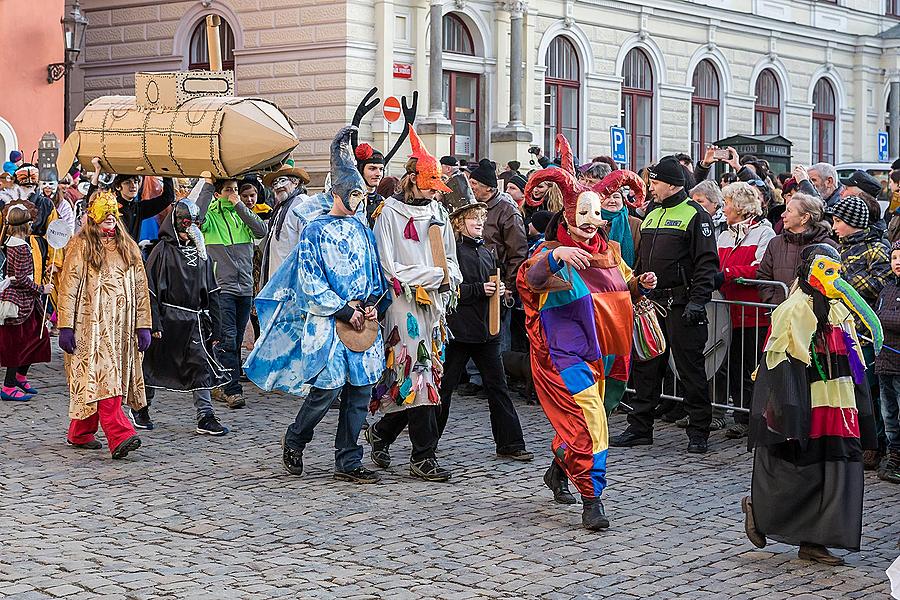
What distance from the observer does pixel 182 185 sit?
45.5ft

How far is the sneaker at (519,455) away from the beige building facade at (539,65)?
16.1 meters

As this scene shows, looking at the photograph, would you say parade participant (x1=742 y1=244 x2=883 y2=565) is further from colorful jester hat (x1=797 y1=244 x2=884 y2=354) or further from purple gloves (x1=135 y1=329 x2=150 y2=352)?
purple gloves (x1=135 y1=329 x2=150 y2=352)

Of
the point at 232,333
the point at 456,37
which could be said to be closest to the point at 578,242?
the point at 232,333

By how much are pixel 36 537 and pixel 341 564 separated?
5.42ft

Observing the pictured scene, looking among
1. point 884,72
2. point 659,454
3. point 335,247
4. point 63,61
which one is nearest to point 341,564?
point 335,247

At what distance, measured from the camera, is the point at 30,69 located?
22.8 m

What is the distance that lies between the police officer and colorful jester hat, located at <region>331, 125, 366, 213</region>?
2.21 m

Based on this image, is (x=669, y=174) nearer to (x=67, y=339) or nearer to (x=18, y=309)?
(x=67, y=339)

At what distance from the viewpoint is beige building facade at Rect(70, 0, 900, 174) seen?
25.0m

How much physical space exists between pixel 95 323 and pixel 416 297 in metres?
2.16

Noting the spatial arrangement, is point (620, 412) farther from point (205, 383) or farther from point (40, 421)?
point (40, 421)

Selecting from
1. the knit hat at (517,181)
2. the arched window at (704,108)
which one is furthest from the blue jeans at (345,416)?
the arched window at (704,108)

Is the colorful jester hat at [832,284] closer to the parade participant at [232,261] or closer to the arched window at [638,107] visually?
the parade participant at [232,261]

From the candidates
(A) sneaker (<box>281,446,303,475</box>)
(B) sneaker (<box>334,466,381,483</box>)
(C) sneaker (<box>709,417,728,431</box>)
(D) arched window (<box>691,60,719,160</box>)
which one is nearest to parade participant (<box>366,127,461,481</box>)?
(B) sneaker (<box>334,466,381,483</box>)
